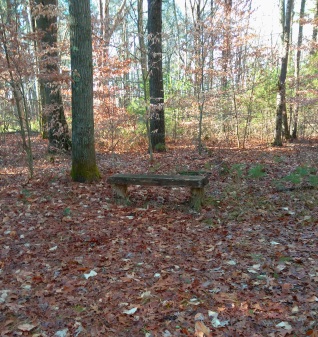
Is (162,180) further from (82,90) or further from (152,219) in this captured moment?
(82,90)

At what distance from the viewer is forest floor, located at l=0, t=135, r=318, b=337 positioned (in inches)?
116

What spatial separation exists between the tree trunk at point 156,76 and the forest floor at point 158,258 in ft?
11.9

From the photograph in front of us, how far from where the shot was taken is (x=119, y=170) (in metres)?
8.24

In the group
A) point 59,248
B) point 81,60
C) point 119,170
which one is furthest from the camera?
point 119,170

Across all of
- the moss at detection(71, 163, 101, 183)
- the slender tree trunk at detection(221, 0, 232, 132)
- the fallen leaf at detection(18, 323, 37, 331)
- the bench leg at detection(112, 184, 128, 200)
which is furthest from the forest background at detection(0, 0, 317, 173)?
the fallen leaf at detection(18, 323, 37, 331)

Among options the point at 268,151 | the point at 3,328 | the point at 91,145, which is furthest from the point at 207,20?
the point at 3,328

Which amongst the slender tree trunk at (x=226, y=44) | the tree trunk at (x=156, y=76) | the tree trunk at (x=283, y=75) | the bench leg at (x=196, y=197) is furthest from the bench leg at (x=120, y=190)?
the tree trunk at (x=283, y=75)

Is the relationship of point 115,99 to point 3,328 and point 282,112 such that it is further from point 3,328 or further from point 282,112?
point 3,328

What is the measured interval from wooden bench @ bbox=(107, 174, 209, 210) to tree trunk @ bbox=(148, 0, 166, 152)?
3731 mm

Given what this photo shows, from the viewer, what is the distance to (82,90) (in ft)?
21.7

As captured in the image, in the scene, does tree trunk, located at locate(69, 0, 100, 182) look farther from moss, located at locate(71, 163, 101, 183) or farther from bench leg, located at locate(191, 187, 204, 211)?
bench leg, located at locate(191, 187, 204, 211)

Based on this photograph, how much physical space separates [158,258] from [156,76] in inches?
308

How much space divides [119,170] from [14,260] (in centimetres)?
430

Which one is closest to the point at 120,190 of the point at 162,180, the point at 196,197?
the point at 162,180
